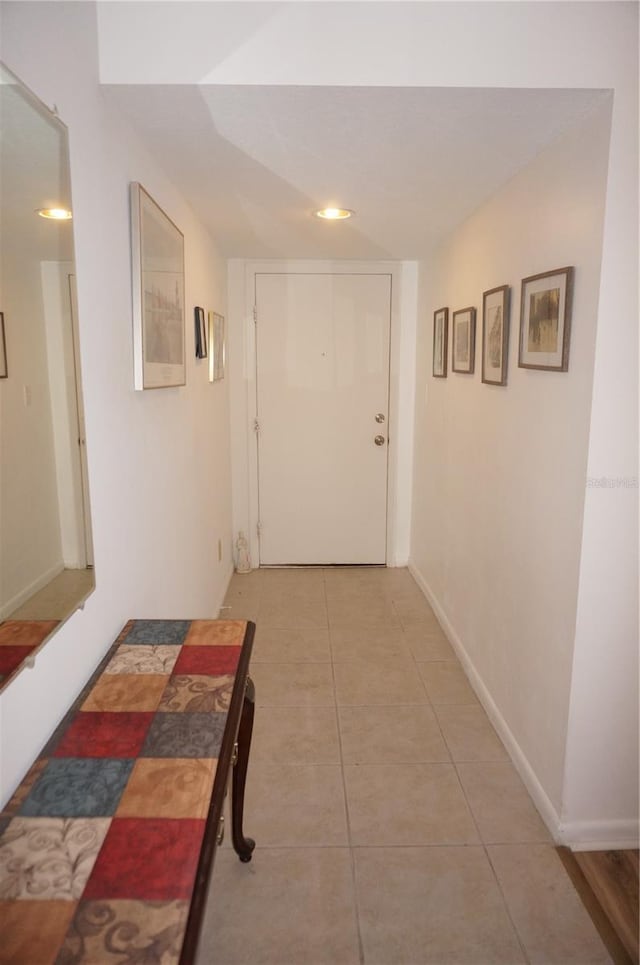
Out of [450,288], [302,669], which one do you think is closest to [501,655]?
[302,669]

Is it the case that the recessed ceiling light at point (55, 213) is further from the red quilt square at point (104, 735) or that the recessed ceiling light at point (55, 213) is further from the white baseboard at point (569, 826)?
the white baseboard at point (569, 826)

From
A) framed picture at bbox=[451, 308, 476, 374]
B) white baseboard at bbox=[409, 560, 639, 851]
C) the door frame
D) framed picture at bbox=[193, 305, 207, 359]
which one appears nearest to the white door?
the door frame

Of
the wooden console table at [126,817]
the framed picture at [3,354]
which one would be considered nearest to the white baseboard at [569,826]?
the wooden console table at [126,817]

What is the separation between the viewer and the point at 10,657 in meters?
1.04

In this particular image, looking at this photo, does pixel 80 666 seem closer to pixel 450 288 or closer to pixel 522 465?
pixel 522 465

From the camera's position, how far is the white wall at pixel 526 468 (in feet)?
5.74

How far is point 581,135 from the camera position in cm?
173

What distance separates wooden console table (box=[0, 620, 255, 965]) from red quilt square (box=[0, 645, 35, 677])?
19 cm

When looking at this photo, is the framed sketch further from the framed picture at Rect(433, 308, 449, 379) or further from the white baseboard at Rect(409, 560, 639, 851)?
the white baseboard at Rect(409, 560, 639, 851)

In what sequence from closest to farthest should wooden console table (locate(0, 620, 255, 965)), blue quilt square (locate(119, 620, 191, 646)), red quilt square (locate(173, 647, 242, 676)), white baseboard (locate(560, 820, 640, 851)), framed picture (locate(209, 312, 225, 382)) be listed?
wooden console table (locate(0, 620, 255, 965)), red quilt square (locate(173, 647, 242, 676)), blue quilt square (locate(119, 620, 191, 646)), white baseboard (locate(560, 820, 640, 851)), framed picture (locate(209, 312, 225, 382))

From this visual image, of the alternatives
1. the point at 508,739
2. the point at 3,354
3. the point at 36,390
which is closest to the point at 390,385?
the point at 508,739

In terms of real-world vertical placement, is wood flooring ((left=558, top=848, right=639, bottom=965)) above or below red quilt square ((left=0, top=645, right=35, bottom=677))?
below

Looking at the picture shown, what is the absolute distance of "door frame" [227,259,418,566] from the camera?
4.05 metres

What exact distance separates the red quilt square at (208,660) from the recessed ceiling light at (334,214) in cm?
202
